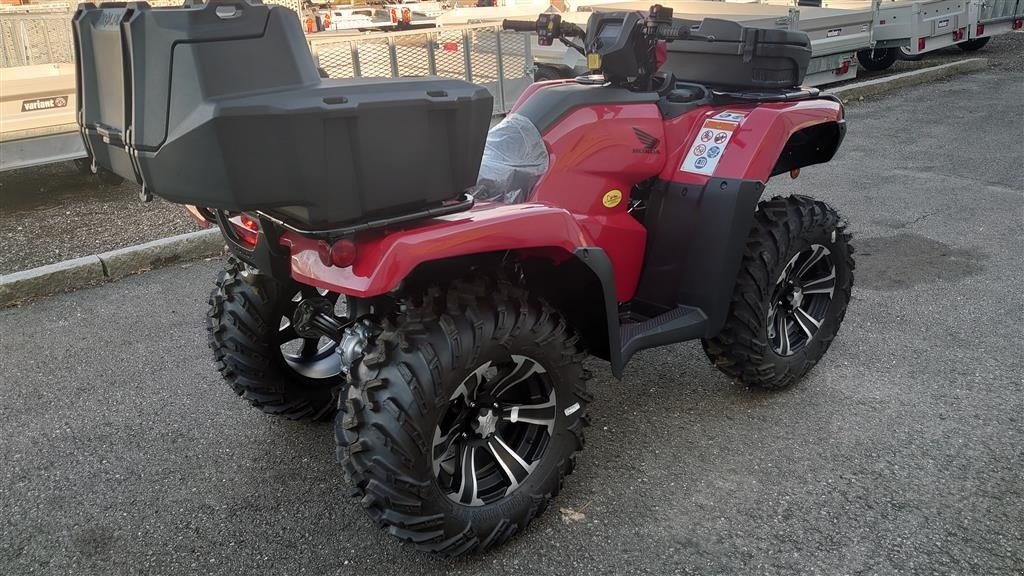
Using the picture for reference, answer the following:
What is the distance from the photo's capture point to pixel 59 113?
698 cm

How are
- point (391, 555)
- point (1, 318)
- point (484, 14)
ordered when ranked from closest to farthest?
point (391, 555)
point (1, 318)
point (484, 14)

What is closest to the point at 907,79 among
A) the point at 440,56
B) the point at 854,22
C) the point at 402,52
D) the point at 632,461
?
the point at 854,22

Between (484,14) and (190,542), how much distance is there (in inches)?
390

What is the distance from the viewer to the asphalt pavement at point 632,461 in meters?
2.61

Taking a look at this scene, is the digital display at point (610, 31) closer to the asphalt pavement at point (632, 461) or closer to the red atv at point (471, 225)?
the red atv at point (471, 225)

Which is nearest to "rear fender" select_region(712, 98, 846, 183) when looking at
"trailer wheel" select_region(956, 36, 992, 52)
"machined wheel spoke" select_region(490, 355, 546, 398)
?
"machined wheel spoke" select_region(490, 355, 546, 398)

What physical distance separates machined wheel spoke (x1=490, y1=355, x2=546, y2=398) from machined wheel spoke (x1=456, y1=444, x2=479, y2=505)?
211mm

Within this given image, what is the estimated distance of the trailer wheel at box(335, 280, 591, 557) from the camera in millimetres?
2297

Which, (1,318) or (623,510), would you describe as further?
(1,318)

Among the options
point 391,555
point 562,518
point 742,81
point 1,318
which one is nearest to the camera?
point 391,555

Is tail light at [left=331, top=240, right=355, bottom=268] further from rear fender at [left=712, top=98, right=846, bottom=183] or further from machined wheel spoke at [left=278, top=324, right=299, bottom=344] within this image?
rear fender at [left=712, top=98, right=846, bottom=183]

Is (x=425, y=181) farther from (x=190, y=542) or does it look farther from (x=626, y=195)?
(x=190, y=542)

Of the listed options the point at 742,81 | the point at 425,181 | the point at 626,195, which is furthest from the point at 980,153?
the point at 425,181

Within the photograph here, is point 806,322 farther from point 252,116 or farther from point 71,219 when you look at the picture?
A: point 71,219
